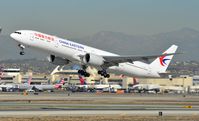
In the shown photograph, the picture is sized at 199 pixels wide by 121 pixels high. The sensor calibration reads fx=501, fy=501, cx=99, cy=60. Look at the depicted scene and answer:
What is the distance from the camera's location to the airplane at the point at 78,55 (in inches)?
3162

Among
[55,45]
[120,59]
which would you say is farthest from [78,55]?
[120,59]

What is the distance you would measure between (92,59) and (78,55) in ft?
8.90

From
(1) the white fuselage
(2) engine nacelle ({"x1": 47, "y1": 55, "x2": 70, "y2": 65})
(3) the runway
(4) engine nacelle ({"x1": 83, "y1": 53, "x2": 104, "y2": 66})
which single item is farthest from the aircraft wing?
(3) the runway

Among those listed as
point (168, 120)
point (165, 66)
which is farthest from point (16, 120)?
point (165, 66)

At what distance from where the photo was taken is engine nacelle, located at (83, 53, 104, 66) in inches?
3319

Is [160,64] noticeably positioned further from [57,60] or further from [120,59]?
[57,60]

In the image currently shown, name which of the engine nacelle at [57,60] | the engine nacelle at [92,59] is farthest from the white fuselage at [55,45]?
the engine nacelle at [57,60]

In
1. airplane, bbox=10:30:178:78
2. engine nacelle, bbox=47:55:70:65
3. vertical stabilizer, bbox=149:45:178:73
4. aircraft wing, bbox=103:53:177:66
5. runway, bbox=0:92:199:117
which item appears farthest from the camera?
vertical stabilizer, bbox=149:45:178:73

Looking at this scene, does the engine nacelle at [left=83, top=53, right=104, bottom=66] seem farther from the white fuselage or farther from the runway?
the runway

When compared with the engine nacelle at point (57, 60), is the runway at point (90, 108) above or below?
below

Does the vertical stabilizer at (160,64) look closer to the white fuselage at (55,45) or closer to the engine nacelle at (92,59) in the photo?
the white fuselage at (55,45)

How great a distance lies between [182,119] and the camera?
4972 cm

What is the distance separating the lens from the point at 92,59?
84.7 m

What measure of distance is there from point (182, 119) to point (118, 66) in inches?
1727
